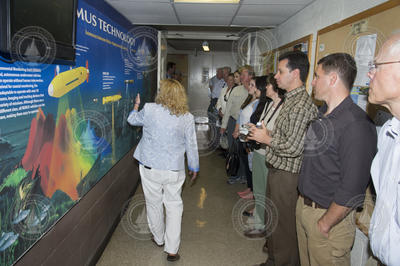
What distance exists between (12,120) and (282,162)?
5.50 ft

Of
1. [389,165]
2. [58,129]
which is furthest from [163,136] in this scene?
[389,165]

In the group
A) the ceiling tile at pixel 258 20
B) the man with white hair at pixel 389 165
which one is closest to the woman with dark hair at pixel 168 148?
the man with white hair at pixel 389 165

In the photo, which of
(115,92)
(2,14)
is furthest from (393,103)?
(115,92)

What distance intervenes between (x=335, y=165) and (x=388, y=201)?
1.48ft

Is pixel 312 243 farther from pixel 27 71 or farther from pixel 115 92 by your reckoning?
pixel 115 92

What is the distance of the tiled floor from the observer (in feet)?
8.26

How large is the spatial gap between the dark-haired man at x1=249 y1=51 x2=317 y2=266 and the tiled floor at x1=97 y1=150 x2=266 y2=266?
1.63 ft

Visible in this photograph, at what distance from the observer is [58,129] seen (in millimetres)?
1715

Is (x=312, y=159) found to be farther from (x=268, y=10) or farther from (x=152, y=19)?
(x=152, y=19)

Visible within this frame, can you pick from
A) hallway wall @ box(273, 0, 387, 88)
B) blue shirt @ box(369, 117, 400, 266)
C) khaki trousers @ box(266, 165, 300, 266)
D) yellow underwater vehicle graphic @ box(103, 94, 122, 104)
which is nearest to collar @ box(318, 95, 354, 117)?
blue shirt @ box(369, 117, 400, 266)

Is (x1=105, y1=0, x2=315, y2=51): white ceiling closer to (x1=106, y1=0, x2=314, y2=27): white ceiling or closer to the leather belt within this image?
(x1=106, y1=0, x2=314, y2=27): white ceiling

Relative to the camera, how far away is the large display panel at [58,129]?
126cm

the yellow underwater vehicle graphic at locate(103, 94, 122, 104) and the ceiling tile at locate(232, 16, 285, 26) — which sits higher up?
the ceiling tile at locate(232, 16, 285, 26)

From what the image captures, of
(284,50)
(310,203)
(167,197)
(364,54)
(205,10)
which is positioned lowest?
(167,197)
